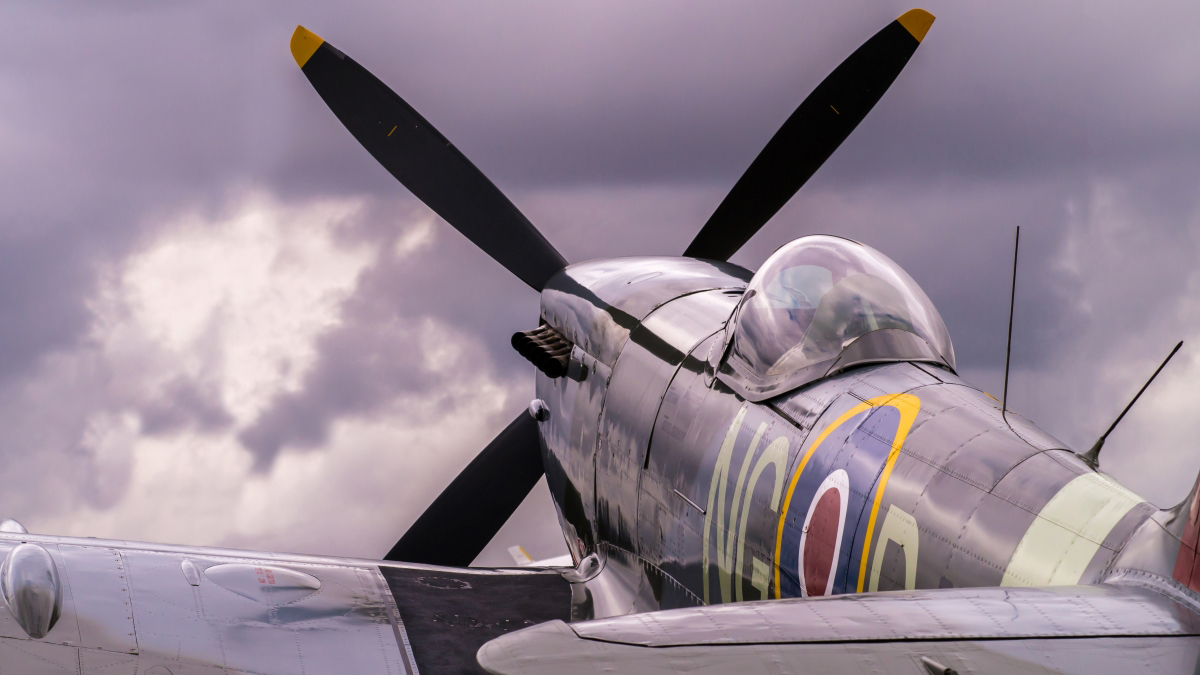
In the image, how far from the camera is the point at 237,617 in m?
4.95

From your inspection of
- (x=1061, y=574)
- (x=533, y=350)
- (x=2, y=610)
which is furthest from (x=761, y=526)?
(x=533, y=350)

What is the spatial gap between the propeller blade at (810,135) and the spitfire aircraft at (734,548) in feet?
6.86

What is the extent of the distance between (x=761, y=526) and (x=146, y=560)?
307cm

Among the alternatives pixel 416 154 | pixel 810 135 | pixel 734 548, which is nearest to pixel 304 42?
pixel 416 154

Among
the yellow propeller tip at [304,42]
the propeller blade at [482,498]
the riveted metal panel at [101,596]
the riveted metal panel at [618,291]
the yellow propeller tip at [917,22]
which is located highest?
the yellow propeller tip at [304,42]

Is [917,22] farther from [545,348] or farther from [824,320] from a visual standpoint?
[824,320]

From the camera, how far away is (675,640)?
2219mm

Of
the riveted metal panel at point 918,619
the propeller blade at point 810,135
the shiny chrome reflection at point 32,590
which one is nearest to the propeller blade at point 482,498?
the propeller blade at point 810,135

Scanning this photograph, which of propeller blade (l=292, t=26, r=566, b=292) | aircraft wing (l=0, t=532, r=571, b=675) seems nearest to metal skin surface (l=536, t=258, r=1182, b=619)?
aircraft wing (l=0, t=532, r=571, b=675)

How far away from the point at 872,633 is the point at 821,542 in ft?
5.57

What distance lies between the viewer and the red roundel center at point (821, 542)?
157 inches

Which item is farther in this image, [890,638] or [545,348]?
[545,348]

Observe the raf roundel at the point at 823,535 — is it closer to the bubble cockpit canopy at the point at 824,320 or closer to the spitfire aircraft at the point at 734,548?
the spitfire aircraft at the point at 734,548

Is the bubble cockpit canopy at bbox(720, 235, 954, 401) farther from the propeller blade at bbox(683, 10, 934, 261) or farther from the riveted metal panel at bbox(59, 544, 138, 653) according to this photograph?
the propeller blade at bbox(683, 10, 934, 261)
